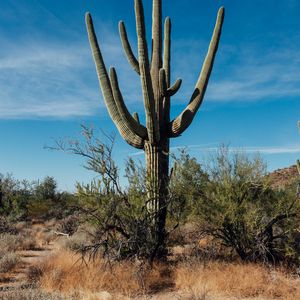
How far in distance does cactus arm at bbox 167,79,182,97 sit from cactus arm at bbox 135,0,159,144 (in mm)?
912

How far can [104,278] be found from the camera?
7645 mm

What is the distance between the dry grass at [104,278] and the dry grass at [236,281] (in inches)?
19.8

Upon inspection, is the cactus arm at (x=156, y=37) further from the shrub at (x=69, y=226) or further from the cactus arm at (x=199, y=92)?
the shrub at (x=69, y=226)

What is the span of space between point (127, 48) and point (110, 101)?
2.08 m

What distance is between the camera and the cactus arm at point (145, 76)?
890cm

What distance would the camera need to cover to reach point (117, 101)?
30.6 feet

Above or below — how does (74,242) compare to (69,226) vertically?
below

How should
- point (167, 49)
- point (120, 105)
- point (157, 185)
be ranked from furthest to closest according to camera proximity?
point (167, 49) < point (120, 105) < point (157, 185)

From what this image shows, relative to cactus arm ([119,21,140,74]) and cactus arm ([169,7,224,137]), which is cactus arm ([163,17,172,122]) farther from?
cactus arm ([119,21,140,74])

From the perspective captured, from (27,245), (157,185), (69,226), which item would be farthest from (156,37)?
(69,226)

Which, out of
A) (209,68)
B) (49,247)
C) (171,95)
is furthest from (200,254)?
(49,247)

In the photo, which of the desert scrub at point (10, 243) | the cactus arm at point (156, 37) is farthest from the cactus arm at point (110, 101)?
the desert scrub at point (10, 243)

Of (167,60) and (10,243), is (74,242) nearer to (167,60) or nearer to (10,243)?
(10,243)

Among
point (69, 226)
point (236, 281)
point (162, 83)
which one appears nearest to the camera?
point (236, 281)
